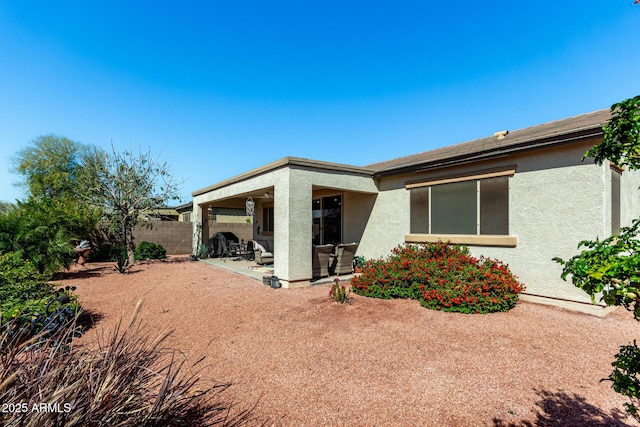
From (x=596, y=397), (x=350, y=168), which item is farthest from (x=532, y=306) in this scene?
(x=350, y=168)

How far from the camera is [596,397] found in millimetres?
2994

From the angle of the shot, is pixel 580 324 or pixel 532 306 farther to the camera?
pixel 532 306

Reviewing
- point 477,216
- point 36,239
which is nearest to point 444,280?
point 477,216

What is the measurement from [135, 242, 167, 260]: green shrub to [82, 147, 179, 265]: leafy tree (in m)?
1.30

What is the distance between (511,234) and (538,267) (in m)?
0.91

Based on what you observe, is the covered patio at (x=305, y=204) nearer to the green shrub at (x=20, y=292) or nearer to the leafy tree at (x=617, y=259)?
the green shrub at (x=20, y=292)

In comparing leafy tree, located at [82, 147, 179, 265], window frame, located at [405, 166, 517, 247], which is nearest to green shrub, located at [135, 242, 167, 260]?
leafy tree, located at [82, 147, 179, 265]

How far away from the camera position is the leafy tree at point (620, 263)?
137 cm

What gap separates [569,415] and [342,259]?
7.34 metres

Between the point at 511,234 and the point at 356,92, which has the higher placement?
the point at 356,92

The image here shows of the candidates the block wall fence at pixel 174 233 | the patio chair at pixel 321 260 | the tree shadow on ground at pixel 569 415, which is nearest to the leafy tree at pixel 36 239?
the block wall fence at pixel 174 233

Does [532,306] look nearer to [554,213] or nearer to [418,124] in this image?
[554,213]

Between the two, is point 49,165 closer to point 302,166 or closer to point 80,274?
point 80,274

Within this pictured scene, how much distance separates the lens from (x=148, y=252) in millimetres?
15547
